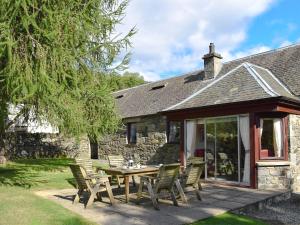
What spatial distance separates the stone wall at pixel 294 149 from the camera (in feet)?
39.1

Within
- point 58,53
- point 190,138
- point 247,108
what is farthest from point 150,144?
point 58,53

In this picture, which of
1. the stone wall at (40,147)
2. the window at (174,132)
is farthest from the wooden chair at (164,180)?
the stone wall at (40,147)

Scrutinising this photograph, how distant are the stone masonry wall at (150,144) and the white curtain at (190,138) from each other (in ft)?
12.2

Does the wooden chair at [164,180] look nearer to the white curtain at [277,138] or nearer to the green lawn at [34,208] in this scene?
the green lawn at [34,208]

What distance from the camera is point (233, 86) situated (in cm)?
1318

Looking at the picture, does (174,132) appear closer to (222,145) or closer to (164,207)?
(222,145)

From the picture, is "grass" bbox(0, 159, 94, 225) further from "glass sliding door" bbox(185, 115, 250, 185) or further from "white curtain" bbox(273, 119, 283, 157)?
"white curtain" bbox(273, 119, 283, 157)

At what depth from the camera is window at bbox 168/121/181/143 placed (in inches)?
695

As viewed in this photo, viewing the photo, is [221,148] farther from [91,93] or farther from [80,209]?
[80,209]

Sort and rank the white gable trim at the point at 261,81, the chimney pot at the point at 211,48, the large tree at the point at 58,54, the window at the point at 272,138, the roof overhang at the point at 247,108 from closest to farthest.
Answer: the large tree at the point at 58,54
the roof overhang at the point at 247,108
the white gable trim at the point at 261,81
the window at the point at 272,138
the chimney pot at the point at 211,48

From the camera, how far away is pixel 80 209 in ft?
26.1

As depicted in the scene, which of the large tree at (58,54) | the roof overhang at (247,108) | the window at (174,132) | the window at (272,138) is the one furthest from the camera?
the window at (174,132)

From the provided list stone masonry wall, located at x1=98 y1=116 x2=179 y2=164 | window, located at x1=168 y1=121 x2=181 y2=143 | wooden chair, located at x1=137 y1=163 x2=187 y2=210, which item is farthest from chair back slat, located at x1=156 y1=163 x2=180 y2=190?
window, located at x1=168 y1=121 x2=181 y2=143

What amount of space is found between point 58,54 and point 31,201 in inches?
154
